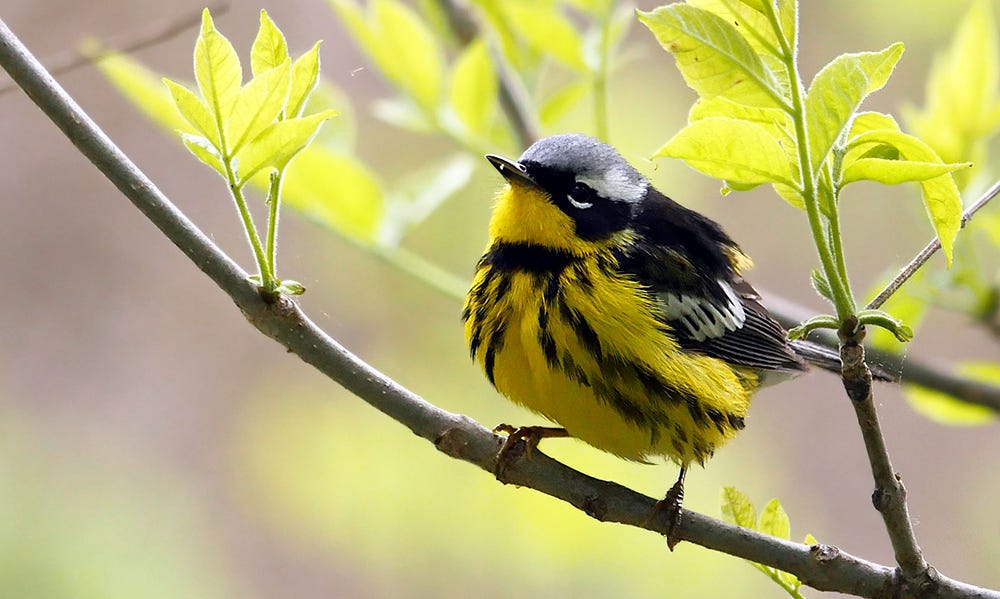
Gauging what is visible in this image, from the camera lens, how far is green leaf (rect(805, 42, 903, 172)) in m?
1.06

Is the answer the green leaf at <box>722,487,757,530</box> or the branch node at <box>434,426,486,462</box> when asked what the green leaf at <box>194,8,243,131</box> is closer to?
the branch node at <box>434,426,486,462</box>

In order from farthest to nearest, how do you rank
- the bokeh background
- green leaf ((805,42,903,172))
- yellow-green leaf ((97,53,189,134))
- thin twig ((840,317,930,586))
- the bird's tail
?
1. the bokeh background
2. the bird's tail
3. yellow-green leaf ((97,53,189,134))
4. thin twig ((840,317,930,586))
5. green leaf ((805,42,903,172))

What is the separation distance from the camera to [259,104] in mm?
1145

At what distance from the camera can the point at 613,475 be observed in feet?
8.46

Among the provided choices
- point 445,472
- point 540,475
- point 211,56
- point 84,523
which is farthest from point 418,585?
point 211,56

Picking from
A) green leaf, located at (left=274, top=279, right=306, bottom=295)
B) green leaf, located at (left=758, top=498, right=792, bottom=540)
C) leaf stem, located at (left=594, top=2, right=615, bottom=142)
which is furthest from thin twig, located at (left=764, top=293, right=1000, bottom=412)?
green leaf, located at (left=274, top=279, right=306, bottom=295)

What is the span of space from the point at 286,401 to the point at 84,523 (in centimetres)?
68

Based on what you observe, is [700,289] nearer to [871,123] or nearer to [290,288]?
[871,123]

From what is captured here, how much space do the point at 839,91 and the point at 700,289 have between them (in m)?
1.15

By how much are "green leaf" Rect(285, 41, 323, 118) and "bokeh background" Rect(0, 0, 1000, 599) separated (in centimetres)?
59

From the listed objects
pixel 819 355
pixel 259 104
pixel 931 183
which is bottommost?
pixel 259 104

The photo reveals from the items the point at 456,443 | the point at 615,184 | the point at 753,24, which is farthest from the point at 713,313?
the point at 753,24

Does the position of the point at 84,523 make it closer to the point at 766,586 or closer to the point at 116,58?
the point at 116,58

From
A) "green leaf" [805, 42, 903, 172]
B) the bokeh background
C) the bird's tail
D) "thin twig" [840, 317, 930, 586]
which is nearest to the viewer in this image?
"green leaf" [805, 42, 903, 172]
